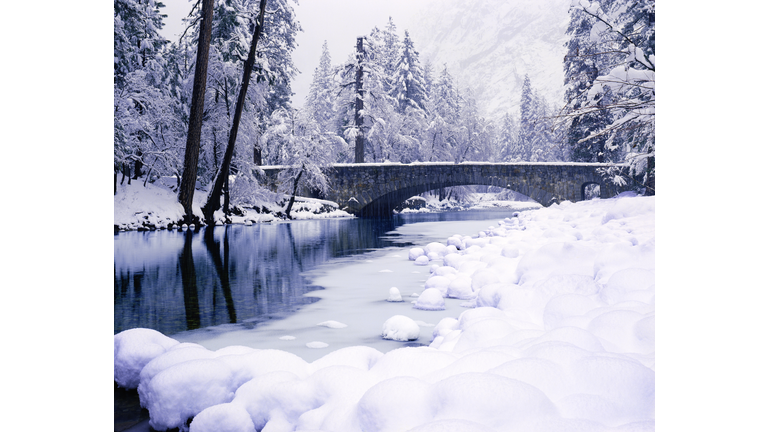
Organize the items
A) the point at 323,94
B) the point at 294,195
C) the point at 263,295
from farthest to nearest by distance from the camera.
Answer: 1. the point at 294,195
2. the point at 323,94
3. the point at 263,295

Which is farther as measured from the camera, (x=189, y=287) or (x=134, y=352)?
(x=189, y=287)

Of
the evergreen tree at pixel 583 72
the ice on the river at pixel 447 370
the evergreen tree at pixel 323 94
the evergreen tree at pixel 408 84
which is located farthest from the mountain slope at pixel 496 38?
the evergreen tree at pixel 408 84

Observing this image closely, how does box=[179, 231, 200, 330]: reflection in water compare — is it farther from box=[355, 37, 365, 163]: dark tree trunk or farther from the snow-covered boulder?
box=[355, 37, 365, 163]: dark tree trunk

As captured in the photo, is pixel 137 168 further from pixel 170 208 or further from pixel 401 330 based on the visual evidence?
pixel 401 330

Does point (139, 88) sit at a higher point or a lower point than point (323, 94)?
higher

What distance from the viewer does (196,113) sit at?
1120cm

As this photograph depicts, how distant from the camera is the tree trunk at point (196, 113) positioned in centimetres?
1083

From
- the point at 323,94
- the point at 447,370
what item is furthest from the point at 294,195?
the point at 447,370

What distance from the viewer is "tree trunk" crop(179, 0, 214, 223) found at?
1083cm

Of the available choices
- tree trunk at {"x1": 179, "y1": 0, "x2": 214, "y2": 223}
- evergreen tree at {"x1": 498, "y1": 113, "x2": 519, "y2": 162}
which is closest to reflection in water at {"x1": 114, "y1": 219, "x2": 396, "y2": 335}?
tree trunk at {"x1": 179, "y1": 0, "x2": 214, "y2": 223}

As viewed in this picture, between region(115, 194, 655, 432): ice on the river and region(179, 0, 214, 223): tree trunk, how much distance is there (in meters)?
8.88

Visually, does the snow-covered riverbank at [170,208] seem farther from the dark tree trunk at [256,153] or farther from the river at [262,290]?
the river at [262,290]

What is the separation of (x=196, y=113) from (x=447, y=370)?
35.4ft

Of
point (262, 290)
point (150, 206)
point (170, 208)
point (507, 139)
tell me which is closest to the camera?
point (262, 290)
